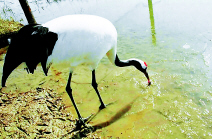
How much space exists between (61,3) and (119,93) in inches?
315

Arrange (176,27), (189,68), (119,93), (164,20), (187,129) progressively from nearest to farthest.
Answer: (187,129) → (119,93) → (189,68) → (176,27) → (164,20)

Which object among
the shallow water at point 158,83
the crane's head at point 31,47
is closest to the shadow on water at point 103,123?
the shallow water at point 158,83

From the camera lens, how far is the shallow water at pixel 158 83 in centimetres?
269

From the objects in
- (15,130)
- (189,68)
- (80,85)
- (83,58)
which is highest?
(83,58)

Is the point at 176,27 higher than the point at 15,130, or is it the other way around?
the point at 15,130

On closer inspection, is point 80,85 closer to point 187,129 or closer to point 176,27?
point 187,129

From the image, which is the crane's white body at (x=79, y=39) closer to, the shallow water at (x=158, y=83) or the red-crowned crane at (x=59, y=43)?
the red-crowned crane at (x=59, y=43)

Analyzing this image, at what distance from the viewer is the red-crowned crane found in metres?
2.30

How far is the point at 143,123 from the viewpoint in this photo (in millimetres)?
2742

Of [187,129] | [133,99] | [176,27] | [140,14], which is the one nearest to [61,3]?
[140,14]

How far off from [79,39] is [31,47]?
579mm

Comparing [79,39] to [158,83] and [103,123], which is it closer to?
[103,123]

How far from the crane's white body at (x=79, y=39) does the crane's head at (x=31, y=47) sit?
0.08m

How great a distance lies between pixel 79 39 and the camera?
7.97ft
